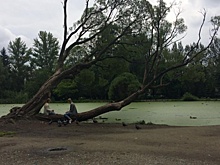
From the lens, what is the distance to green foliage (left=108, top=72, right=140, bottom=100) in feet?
122

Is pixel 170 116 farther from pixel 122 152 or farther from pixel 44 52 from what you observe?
pixel 44 52

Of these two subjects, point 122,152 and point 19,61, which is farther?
point 19,61

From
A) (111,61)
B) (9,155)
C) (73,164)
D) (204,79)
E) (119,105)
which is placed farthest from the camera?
(204,79)

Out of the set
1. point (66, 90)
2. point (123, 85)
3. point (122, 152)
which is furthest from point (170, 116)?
point (66, 90)

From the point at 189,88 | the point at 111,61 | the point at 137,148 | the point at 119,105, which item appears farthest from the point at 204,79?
the point at 137,148

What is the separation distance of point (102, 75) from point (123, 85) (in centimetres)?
1554

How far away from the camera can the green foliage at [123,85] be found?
37062 mm

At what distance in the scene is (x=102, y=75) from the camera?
→ 875 inches

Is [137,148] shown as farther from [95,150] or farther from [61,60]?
[61,60]

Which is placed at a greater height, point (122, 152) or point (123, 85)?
point (123, 85)

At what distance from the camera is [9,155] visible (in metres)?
7.00

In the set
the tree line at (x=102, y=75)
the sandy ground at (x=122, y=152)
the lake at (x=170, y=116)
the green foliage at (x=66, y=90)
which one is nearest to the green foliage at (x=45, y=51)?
the tree line at (x=102, y=75)

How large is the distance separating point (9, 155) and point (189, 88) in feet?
135

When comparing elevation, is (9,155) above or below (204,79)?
below
